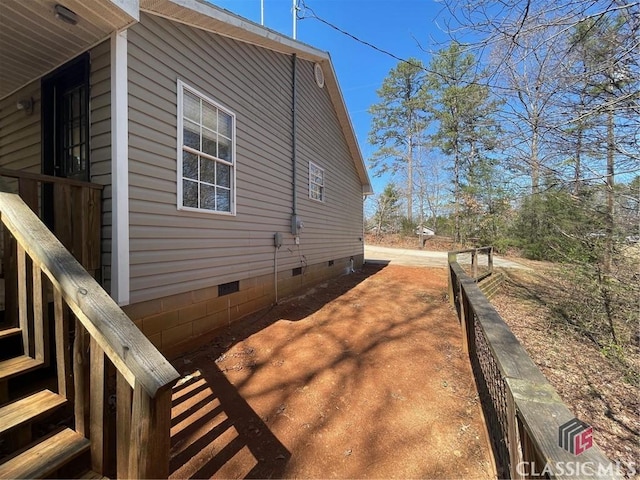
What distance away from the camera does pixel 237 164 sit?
188 inches

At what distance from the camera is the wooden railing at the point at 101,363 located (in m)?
1.19

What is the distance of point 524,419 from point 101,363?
182 centimetres

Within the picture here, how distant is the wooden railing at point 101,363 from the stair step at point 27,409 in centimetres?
7

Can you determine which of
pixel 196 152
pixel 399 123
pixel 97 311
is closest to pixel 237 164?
pixel 196 152

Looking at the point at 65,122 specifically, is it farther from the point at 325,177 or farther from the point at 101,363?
the point at 325,177

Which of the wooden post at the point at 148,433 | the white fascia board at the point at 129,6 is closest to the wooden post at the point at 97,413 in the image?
the wooden post at the point at 148,433

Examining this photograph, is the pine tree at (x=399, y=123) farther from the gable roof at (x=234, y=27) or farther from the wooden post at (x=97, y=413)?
the wooden post at (x=97, y=413)

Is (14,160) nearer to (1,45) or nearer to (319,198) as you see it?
(1,45)

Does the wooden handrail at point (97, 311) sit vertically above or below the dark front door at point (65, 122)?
below

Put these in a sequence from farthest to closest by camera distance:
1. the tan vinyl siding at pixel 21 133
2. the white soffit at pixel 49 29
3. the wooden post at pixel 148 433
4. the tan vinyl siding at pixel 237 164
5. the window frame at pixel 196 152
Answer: the tan vinyl siding at pixel 21 133 < the window frame at pixel 196 152 < the tan vinyl siding at pixel 237 164 < the white soffit at pixel 49 29 < the wooden post at pixel 148 433

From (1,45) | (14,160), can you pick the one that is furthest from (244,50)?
(14,160)

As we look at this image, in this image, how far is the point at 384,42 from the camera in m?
5.28

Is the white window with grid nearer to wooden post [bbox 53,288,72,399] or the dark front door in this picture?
the dark front door
